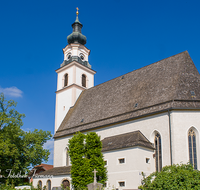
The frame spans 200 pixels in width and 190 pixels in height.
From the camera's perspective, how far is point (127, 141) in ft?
76.8

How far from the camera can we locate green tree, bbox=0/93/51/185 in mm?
31141

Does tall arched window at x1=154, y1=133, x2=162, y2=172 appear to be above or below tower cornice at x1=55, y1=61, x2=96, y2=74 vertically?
below

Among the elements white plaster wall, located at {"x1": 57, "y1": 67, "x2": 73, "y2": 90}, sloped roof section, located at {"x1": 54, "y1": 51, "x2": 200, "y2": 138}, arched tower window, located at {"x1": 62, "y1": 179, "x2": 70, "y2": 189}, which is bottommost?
arched tower window, located at {"x1": 62, "y1": 179, "x2": 70, "y2": 189}

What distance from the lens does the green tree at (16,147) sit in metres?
31.1

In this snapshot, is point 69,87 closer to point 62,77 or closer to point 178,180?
point 62,77

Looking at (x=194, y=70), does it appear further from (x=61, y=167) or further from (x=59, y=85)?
(x=59, y=85)

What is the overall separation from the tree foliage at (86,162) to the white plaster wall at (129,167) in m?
1.04

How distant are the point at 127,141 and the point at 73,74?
18.1m

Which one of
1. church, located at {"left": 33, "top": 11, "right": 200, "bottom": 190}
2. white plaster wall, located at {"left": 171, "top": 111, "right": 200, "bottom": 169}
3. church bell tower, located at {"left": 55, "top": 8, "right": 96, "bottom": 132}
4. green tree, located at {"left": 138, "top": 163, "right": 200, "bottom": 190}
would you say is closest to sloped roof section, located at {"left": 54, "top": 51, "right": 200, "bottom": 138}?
church, located at {"left": 33, "top": 11, "right": 200, "bottom": 190}

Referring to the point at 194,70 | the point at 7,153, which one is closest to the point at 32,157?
the point at 7,153

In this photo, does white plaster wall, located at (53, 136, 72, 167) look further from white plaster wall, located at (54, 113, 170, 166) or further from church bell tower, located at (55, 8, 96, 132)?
white plaster wall, located at (54, 113, 170, 166)

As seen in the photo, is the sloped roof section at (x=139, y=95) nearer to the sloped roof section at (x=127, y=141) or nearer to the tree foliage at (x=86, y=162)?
the sloped roof section at (x=127, y=141)

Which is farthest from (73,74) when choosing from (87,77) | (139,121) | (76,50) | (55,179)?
(139,121)

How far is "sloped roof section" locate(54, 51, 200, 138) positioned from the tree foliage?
5.31 meters
